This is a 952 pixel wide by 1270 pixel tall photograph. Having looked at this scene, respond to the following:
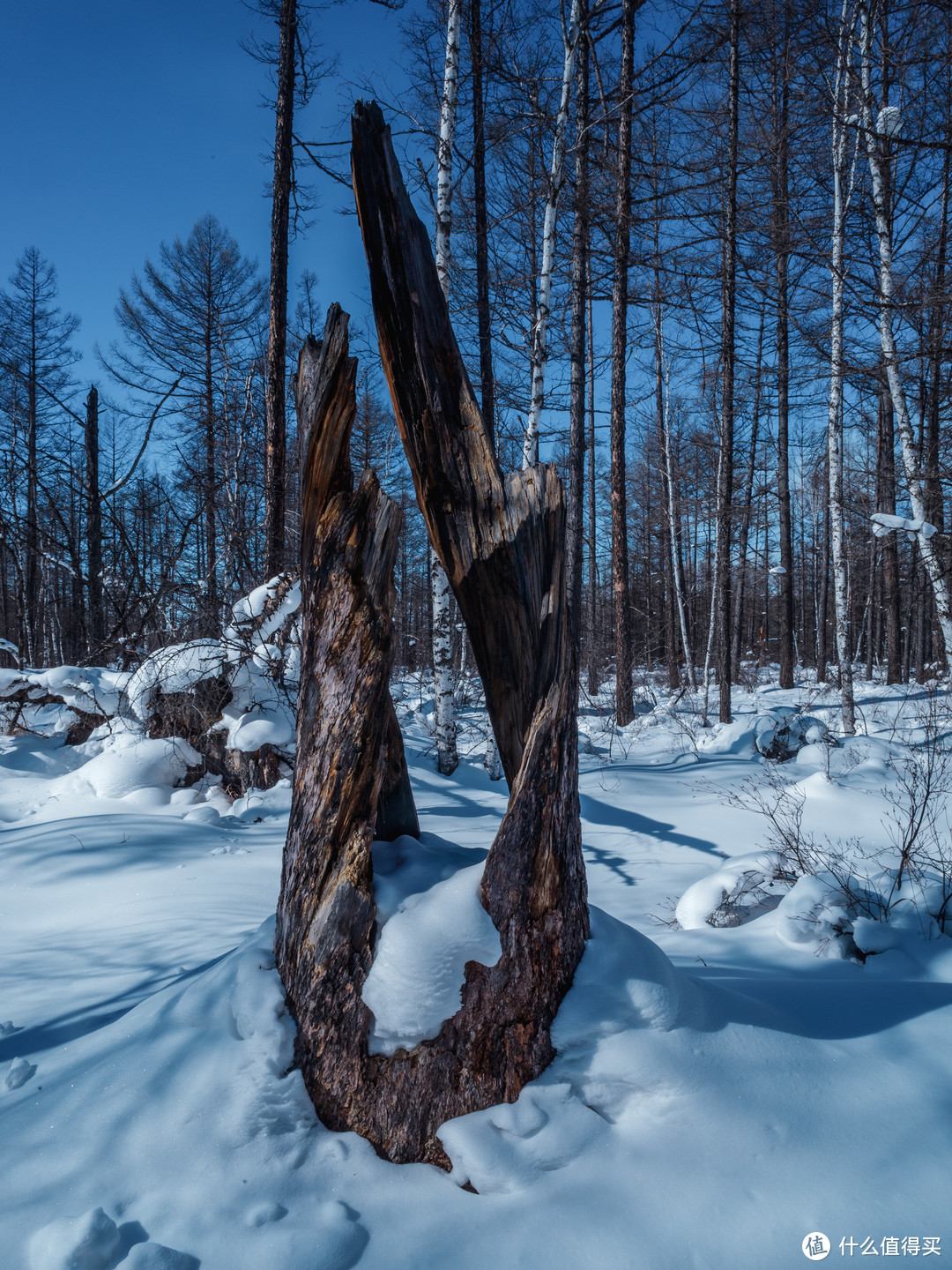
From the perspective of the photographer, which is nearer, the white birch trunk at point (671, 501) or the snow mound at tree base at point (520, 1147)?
the snow mound at tree base at point (520, 1147)

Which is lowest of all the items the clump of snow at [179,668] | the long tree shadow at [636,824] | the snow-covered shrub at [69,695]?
the long tree shadow at [636,824]

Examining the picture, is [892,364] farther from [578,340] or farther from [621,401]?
[621,401]

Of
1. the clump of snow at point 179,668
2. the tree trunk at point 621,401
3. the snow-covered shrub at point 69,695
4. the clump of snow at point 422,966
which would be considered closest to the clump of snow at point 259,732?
the clump of snow at point 179,668

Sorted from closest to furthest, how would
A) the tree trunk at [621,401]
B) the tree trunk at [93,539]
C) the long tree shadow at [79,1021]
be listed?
the long tree shadow at [79,1021] < the tree trunk at [621,401] < the tree trunk at [93,539]

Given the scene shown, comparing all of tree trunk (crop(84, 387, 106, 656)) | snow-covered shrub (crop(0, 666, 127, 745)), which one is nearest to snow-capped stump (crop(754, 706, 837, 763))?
snow-covered shrub (crop(0, 666, 127, 745))

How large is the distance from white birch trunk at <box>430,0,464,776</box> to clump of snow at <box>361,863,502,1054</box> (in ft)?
17.0

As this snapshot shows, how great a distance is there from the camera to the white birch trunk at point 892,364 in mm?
7273

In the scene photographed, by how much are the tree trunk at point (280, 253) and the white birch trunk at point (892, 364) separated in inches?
282

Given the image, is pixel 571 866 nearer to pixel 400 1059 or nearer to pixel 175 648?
pixel 400 1059

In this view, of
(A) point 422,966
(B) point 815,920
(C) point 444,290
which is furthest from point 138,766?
(C) point 444,290

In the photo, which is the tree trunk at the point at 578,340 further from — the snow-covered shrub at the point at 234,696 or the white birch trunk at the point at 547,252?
the snow-covered shrub at the point at 234,696

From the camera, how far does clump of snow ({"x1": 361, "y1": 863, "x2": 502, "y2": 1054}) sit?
1.69 meters

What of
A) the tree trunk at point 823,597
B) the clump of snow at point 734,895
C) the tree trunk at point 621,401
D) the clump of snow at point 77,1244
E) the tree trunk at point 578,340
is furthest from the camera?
the tree trunk at point 823,597

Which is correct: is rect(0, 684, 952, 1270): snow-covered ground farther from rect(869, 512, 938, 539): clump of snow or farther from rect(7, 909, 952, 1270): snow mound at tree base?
rect(869, 512, 938, 539): clump of snow
